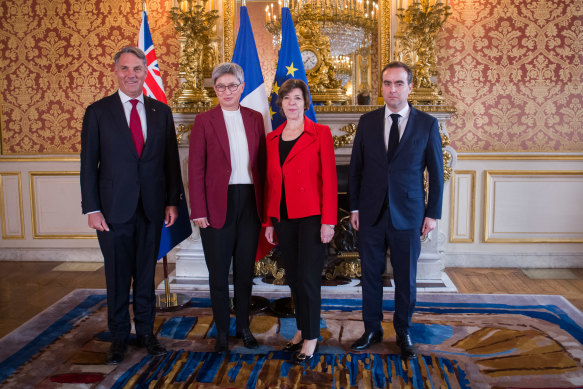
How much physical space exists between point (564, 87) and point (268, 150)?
3216 millimetres

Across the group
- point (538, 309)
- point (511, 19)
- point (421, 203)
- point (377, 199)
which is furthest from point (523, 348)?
point (511, 19)

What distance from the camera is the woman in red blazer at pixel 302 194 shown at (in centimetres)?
249

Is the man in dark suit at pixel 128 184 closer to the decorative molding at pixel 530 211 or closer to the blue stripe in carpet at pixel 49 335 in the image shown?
the blue stripe in carpet at pixel 49 335

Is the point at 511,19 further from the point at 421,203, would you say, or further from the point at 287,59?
the point at 421,203

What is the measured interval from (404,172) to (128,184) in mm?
1435

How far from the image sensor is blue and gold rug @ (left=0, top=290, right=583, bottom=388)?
2.45 meters

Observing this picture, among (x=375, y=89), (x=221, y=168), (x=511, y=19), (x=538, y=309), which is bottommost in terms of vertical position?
(x=538, y=309)

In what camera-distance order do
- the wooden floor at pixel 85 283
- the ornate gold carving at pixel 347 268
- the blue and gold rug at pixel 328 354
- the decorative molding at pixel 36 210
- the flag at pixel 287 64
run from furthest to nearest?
1. the decorative molding at pixel 36 210
2. the ornate gold carving at pixel 347 268
3. the wooden floor at pixel 85 283
4. the flag at pixel 287 64
5. the blue and gold rug at pixel 328 354

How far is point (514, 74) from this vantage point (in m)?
4.41

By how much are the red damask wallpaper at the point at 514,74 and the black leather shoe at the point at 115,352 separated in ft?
10.8

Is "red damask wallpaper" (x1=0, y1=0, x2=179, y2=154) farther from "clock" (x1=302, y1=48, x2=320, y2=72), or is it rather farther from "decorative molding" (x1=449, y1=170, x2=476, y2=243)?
"decorative molding" (x1=449, y1=170, x2=476, y2=243)

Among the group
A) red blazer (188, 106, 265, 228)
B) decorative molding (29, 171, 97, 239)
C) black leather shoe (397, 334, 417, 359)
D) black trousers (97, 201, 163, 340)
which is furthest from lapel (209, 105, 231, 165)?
decorative molding (29, 171, 97, 239)

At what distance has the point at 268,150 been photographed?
8.54ft

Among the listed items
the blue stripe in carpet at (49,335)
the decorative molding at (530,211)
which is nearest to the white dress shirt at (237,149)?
the blue stripe in carpet at (49,335)
